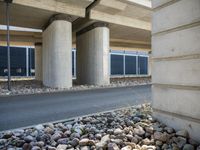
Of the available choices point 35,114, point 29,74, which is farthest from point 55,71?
point 29,74

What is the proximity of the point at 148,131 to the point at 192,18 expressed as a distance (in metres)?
1.75

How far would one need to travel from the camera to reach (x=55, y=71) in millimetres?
13656

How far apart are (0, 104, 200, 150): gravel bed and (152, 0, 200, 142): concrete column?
0.74 feet

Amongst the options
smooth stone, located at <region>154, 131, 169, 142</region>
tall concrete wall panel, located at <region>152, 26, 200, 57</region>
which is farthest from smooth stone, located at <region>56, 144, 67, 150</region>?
tall concrete wall panel, located at <region>152, 26, 200, 57</region>

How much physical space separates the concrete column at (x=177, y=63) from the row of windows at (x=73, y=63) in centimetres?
2879

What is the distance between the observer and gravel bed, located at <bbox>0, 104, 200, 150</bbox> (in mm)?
3074

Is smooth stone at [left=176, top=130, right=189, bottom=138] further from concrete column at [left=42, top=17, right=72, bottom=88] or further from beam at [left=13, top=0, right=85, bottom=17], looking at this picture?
beam at [left=13, top=0, right=85, bottom=17]

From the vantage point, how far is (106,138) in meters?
3.30

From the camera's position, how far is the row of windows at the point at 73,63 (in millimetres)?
36812

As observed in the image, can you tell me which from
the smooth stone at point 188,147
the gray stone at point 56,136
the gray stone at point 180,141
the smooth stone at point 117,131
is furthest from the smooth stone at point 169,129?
the gray stone at point 56,136

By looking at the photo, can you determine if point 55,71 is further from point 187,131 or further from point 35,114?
point 187,131

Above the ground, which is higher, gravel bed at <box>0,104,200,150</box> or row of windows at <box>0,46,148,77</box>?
row of windows at <box>0,46,148,77</box>

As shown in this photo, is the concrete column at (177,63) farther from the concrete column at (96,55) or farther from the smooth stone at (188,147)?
the concrete column at (96,55)

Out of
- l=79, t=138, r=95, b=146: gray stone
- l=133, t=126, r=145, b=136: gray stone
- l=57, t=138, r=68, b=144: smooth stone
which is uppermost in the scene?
l=133, t=126, r=145, b=136: gray stone
